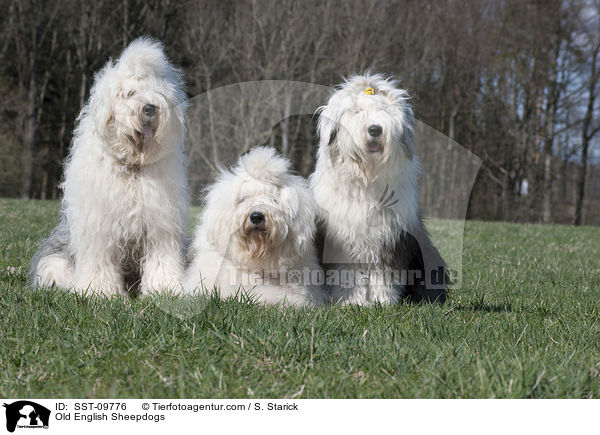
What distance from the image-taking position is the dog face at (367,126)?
365cm

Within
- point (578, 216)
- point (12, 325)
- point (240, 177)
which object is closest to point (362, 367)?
point (240, 177)

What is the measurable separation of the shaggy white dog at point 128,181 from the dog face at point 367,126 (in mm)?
1077

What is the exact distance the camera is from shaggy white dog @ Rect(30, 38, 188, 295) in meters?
3.83

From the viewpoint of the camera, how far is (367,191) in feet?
12.6

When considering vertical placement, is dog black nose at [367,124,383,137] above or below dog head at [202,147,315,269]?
above

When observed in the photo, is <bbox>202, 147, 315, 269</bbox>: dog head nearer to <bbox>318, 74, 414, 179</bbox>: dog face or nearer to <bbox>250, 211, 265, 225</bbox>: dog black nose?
<bbox>250, 211, 265, 225</bbox>: dog black nose

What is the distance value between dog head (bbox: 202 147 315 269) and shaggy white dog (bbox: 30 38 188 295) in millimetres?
464

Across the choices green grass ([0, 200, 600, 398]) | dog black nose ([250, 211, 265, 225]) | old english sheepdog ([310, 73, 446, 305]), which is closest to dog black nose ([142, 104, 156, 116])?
dog black nose ([250, 211, 265, 225])

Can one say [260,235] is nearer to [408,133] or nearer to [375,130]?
[375,130]
